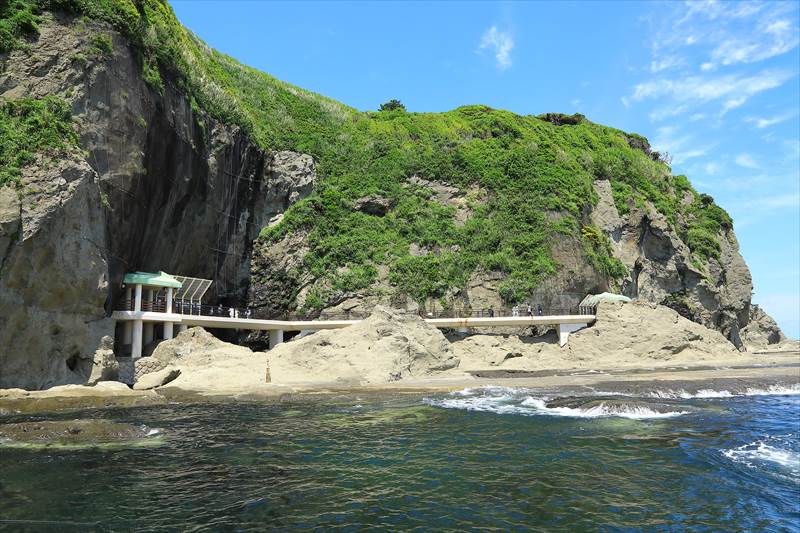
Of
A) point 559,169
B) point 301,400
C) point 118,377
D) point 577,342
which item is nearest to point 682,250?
point 559,169

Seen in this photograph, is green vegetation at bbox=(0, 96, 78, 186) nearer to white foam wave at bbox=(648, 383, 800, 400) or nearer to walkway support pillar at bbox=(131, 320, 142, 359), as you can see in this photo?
walkway support pillar at bbox=(131, 320, 142, 359)

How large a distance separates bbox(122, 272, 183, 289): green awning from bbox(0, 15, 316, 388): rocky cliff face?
62 centimetres

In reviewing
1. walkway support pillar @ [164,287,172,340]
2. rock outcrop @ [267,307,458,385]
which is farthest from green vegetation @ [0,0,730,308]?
rock outcrop @ [267,307,458,385]

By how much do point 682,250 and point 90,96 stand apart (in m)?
52.7

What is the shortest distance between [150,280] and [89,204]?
257 inches

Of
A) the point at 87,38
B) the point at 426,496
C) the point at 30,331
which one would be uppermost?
the point at 87,38

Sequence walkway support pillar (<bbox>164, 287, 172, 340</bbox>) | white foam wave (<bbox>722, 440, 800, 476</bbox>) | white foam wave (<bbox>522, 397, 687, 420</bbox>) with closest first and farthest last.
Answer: white foam wave (<bbox>722, 440, 800, 476</bbox>) → white foam wave (<bbox>522, 397, 687, 420</bbox>) → walkway support pillar (<bbox>164, 287, 172, 340</bbox>)

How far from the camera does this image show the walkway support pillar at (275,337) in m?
38.5

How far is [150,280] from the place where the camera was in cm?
3178

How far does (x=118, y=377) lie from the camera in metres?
28.1

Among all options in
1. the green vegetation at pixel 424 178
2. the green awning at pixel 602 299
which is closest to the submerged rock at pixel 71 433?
the green vegetation at pixel 424 178

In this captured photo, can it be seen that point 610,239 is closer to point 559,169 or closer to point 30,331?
point 559,169

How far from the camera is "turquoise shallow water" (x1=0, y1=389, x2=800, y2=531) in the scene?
8.95 metres

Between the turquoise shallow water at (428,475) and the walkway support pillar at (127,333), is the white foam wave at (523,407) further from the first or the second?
the walkway support pillar at (127,333)
